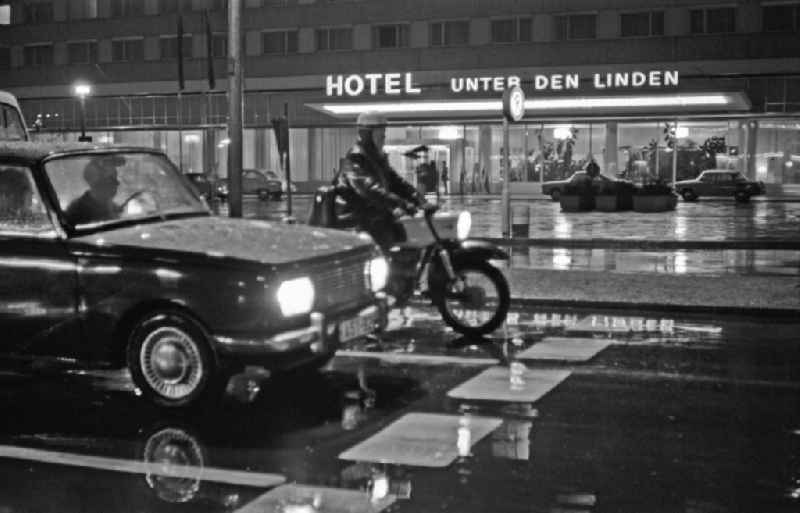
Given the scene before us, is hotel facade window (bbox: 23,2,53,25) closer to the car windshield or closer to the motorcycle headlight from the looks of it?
the motorcycle headlight

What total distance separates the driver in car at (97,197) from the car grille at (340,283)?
1.56m

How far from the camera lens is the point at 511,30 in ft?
189

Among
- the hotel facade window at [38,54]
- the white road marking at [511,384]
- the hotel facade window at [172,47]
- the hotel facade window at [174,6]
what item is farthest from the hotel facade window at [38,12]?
the white road marking at [511,384]

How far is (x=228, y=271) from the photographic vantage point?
289 inches

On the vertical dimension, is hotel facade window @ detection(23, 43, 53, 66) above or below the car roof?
above

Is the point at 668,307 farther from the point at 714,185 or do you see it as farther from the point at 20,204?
the point at 714,185

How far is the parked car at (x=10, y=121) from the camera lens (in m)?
15.1

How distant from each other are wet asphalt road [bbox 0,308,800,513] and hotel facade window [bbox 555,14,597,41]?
47.6 metres

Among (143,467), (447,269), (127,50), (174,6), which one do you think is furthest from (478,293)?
(127,50)

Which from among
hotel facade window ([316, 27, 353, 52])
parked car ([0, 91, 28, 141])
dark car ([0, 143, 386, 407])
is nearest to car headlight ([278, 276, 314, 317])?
dark car ([0, 143, 386, 407])

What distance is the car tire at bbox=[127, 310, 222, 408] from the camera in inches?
294

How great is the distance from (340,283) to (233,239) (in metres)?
0.79

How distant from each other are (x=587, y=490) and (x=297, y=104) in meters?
55.5

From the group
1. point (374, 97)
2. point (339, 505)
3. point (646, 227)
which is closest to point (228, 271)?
point (339, 505)
